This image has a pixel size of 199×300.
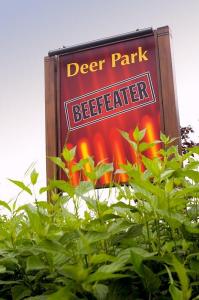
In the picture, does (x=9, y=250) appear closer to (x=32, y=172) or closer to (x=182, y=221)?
(x=32, y=172)

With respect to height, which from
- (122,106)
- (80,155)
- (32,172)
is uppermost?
(122,106)

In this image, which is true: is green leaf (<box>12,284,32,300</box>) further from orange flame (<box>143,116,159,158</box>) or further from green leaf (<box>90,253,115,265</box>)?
orange flame (<box>143,116,159,158</box>)

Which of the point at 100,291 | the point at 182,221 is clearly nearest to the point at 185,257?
the point at 182,221

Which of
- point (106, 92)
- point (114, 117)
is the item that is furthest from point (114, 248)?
point (106, 92)

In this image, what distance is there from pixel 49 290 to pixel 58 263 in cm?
9

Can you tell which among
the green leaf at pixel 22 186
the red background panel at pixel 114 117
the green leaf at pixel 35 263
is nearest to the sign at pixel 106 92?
the red background panel at pixel 114 117

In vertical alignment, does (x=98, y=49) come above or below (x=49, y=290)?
above

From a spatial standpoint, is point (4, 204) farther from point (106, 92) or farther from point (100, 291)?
point (106, 92)

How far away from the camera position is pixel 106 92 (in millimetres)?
4523

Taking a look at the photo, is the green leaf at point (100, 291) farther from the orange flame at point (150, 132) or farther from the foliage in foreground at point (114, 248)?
the orange flame at point (150, 132)

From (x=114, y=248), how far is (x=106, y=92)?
3.74 m

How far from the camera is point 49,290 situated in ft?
2.82

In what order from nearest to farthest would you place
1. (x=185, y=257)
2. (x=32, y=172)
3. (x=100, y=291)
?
1. (x=100, y=291)
2. (x=185, y=257)
3. (x=32, y=172)

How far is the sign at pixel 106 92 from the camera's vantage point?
14.0ft
